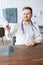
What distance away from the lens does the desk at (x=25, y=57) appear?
48.1 inches

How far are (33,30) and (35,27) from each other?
2.0 inches

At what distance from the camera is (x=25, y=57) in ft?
4.40

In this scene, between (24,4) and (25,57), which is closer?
(25,57)

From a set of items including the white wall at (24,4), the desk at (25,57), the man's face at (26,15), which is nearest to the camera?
the desk at (25,57)

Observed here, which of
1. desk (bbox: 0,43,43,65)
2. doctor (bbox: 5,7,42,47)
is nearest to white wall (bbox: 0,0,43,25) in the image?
doctor (bbox: 5,7,42,47)

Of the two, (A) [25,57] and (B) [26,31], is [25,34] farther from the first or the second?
(A) [25,57]

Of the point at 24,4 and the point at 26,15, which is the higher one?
the point at 24,4

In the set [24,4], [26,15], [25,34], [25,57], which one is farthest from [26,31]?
[24,4]

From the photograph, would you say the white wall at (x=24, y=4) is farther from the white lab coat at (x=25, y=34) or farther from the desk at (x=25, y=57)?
the desk at (x=25, y=57)

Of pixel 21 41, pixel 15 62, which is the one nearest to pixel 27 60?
pixel 15 62

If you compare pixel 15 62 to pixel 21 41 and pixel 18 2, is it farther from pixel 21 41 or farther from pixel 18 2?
pixel 18 2

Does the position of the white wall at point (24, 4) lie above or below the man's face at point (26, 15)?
above

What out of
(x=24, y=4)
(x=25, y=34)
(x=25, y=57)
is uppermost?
(x=24, y=4)

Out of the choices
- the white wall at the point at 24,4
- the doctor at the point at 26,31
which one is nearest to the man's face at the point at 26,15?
the doctor at the point at 26,31
